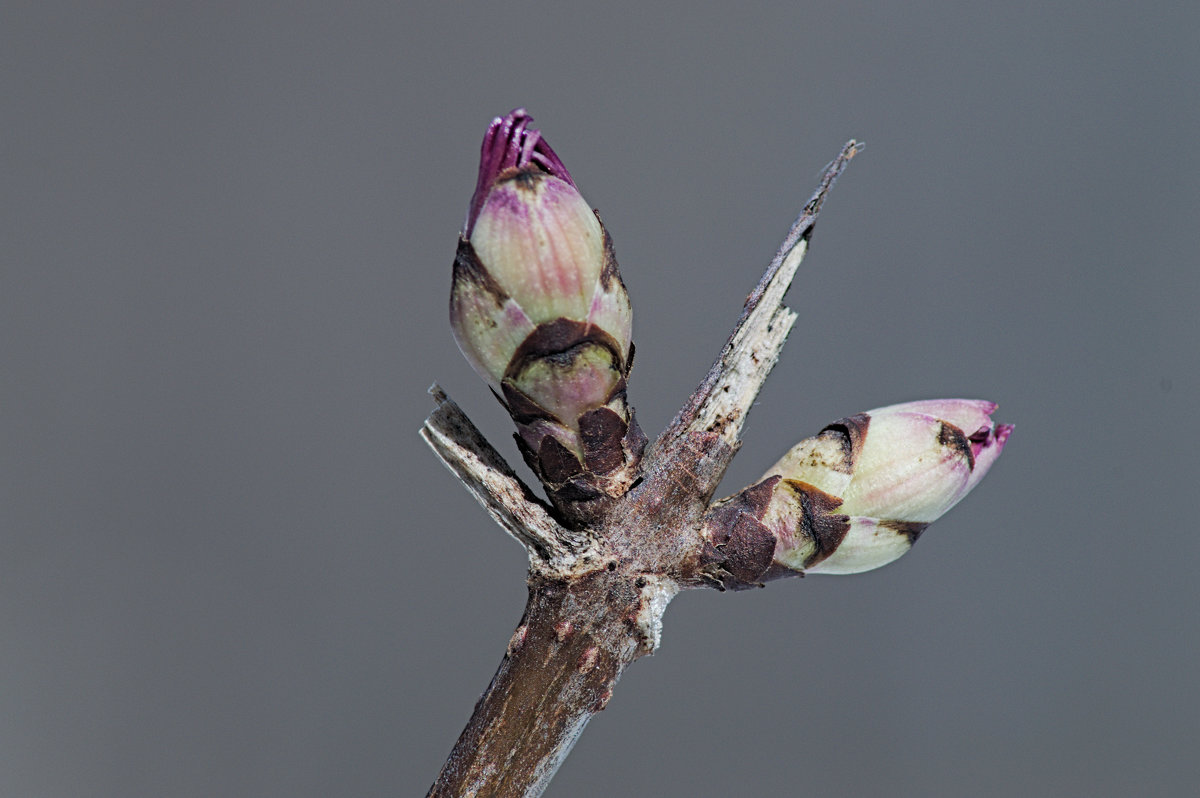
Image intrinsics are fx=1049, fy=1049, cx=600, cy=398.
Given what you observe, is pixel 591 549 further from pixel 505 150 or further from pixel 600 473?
pixel 505 150

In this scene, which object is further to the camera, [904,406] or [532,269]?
[904,406]

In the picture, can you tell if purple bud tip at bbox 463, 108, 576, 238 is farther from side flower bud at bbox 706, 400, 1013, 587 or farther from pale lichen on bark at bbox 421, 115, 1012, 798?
side flower bud at bbox 706, 400, 1013, 587

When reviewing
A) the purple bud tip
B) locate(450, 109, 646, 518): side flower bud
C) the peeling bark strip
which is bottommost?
the peeling bark strip

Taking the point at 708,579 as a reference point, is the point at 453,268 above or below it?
above

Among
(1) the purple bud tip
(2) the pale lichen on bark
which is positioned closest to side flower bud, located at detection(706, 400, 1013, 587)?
(2) the pale lichen on bark

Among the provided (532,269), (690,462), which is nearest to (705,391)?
(690,462)

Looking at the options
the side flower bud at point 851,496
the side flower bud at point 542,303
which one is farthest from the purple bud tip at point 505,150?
→ the side flower bud at point 851,496

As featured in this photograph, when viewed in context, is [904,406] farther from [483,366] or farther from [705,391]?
[483,366]
